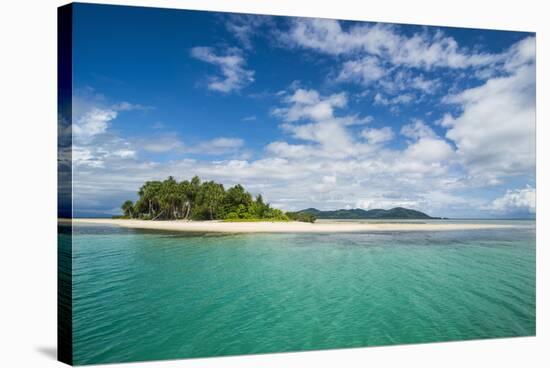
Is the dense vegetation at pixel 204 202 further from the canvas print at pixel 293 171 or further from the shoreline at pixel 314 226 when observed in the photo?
the shoreline at pixel 314 226

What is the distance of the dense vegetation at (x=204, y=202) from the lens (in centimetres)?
658

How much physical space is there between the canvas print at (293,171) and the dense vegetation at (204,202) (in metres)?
0.07

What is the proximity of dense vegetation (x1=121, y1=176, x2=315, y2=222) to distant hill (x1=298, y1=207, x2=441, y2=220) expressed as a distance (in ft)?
0.87

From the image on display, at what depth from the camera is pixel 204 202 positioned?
773 cm

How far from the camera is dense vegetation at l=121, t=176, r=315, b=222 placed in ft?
21.6

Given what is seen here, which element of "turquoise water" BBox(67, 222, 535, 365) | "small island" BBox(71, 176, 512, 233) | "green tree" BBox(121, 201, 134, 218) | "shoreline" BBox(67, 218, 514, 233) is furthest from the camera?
"shoreline" BBox(67, 218, 514, 233)

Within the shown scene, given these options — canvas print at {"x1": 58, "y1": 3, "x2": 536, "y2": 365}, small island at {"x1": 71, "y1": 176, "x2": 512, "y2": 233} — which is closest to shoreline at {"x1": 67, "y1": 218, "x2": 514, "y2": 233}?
small island at {"x1": 71, "y1": 176, "x2": 512, "y2": 233}

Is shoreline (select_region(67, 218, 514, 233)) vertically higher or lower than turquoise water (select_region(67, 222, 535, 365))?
higher

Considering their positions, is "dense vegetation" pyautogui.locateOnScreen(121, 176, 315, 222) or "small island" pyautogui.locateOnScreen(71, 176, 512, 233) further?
"small island" pyautogui.locateOnScreen(71, 176, 512, 233)

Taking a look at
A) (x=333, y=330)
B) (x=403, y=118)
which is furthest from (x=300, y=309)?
(x=403, y=118)

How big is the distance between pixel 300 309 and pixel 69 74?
4.09 meters

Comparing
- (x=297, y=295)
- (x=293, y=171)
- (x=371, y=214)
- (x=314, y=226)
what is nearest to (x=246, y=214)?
(x=314, y=226)

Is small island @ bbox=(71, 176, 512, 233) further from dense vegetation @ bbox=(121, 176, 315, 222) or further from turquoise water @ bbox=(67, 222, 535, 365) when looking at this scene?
turquoise water @ bbox=(67, 222, 535, 365)

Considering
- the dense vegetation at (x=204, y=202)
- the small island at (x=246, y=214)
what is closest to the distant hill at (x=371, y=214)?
the small island at (x=246, y=214)
